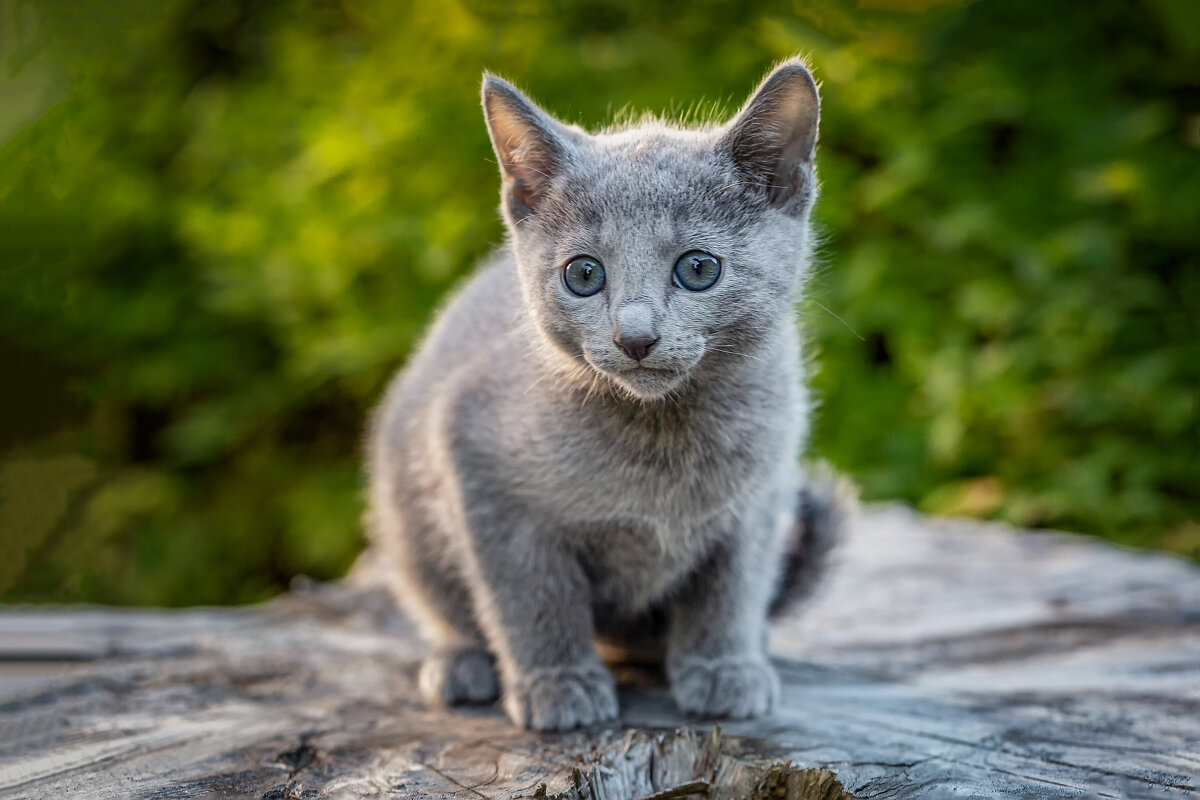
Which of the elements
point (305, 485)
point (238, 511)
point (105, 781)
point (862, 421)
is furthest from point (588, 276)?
point (238, 511)

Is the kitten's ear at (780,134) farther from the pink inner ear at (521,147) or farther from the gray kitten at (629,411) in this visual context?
the pink inner ear at (521,147)

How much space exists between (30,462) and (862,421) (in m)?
3.09

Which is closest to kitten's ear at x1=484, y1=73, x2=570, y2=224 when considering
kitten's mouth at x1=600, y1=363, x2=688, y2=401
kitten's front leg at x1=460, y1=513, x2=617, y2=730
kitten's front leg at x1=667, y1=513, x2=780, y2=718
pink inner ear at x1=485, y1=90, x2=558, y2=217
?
pink inner ear at x1=485, y1=90, x2=558, y2=217

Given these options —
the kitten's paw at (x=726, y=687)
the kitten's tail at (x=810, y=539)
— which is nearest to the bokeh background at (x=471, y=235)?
the kitten's tail at (x=810, y=539)

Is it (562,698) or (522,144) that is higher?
(522,144)

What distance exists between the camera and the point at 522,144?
66.7 inches

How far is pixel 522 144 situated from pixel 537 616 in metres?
0.76

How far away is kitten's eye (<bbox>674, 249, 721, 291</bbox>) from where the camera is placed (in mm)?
1556

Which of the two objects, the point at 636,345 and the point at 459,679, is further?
the point at 459,679

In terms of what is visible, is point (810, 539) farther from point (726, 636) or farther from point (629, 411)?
point (629, 411)

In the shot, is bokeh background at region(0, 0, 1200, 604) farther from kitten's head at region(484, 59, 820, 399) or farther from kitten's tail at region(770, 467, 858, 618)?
kitten's head at region(484, 59, 820, 399)

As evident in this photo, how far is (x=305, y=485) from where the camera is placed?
3668 mm

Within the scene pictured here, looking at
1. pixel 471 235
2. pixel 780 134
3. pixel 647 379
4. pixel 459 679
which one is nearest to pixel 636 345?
pixel 647 379

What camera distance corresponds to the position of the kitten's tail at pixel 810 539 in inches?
85.5
